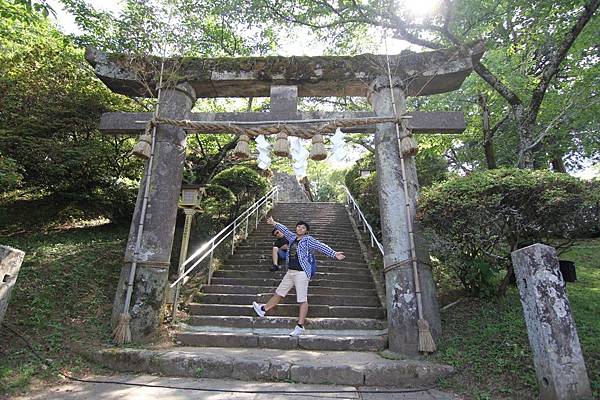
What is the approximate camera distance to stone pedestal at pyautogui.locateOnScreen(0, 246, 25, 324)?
365cm

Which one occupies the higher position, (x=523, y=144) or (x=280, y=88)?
(x=280, y=88)

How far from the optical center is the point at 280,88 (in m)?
5.63

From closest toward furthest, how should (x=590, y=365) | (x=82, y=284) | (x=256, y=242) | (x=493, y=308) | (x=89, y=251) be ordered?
(x=590, y=365)
(x=493, y=308)
(x=82, y=284)
(x=89, y=251)
(x=256, y=242)

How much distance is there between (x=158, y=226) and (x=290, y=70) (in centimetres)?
326

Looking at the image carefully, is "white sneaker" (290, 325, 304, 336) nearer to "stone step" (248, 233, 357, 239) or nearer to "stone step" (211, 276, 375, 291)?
"stone step" (211, 276, 375, 291)

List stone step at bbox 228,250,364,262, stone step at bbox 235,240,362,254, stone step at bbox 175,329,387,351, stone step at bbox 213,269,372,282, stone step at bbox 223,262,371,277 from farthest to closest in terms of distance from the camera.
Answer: stone step at bbox 235,240,362,254, stone step at bbox 228,250,364,262, stone step at bbox 223,262,371,277, stone step at bbox 213,269,372,282, stone step at bbox 175,329,387,351

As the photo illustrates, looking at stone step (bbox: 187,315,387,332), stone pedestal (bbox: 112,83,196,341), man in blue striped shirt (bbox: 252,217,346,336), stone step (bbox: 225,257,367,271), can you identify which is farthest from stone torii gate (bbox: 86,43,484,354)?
stone step (bbox: 225,257,367,271)

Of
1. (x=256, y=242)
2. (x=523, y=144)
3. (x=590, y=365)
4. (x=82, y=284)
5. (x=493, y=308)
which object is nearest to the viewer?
(x=590, y=365)

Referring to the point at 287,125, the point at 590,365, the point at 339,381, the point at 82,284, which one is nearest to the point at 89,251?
the point at 82,284

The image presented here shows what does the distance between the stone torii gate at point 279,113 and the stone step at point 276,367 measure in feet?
2.04

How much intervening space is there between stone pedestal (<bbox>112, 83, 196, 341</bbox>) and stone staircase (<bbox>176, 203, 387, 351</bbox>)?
59 centimetres

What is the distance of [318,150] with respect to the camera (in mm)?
4969

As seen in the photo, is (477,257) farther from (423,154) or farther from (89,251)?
(89,251)

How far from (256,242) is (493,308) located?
18.7ft
